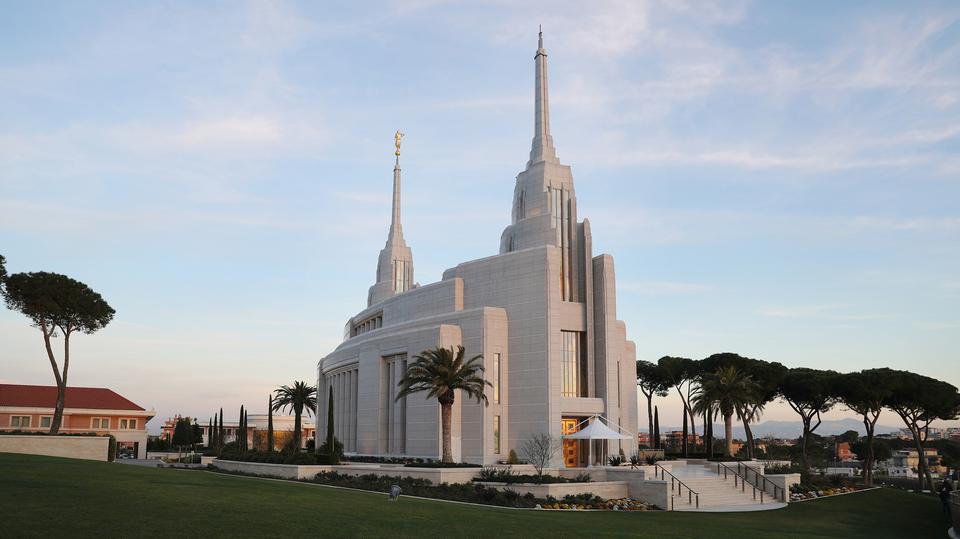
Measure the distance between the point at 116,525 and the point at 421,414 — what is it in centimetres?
3603

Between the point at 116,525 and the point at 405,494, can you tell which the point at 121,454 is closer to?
the point at 405,494

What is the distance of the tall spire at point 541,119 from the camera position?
199ft

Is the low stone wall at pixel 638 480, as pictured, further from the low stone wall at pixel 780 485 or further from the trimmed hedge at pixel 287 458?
the trimmed hedge at pixel 287 458

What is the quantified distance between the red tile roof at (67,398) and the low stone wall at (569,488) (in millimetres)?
68205

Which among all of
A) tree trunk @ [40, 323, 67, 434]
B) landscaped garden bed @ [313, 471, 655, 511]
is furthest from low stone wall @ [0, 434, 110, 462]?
landscaped garden bed @ [313, 471, 655, 511]

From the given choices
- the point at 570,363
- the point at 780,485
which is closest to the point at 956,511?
the point at 780,485

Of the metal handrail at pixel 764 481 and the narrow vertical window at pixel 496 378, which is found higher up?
the narrow vertical window at pixel 496 378

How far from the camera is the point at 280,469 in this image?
47.0 m

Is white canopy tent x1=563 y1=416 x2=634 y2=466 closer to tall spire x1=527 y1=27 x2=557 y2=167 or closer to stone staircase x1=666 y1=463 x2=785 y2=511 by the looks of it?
stone staircase x1=666 y1=463 x2=785 y2=511

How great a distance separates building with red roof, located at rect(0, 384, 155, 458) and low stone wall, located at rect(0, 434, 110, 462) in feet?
103

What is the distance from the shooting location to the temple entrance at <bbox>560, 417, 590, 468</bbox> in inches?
2087

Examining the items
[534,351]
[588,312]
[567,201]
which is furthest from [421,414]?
[567,201]

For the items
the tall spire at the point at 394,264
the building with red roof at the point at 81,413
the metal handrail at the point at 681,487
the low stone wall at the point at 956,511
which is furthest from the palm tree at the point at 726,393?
the building with red roof at the point at 81,413

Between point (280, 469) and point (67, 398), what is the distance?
5669cm
